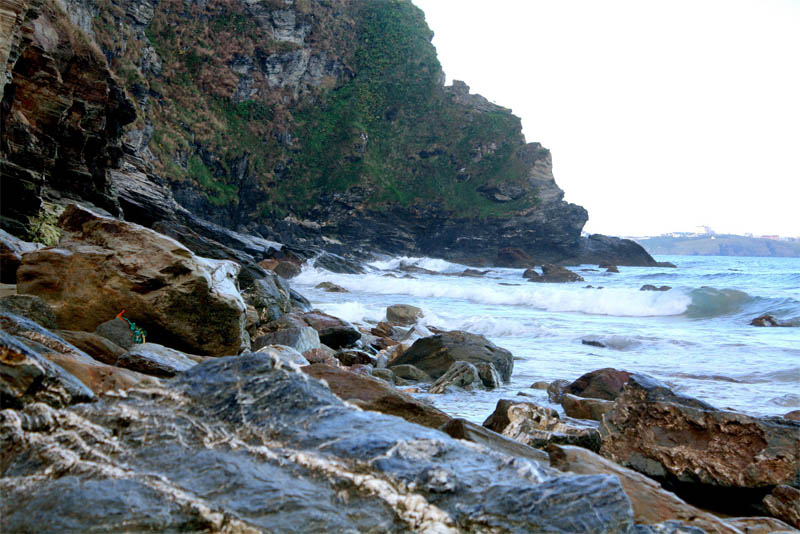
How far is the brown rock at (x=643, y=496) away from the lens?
1.97 metres

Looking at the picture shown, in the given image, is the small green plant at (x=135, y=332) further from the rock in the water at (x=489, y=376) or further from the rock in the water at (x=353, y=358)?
the rock in the water at (x=489, y=376)

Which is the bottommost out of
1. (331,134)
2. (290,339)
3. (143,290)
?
(290,339)

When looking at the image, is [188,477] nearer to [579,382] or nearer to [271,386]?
[271,386]

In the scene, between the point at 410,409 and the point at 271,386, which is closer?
the point at 271,386

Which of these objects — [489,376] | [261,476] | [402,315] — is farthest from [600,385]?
[402,315]

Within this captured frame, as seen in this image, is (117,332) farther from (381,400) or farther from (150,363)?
(381,400)

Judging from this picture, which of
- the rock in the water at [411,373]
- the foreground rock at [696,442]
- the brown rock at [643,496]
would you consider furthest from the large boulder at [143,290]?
the brown rock at [643,496]

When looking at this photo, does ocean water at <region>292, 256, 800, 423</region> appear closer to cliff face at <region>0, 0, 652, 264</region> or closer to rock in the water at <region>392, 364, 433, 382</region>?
rock in the water at <region>392, 364, 433, 382</region>

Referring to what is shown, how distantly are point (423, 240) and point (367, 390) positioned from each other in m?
54.2

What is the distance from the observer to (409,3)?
73.9 meters

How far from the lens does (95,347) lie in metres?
3.66

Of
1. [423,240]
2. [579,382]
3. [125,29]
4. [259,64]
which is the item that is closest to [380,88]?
[259,64]

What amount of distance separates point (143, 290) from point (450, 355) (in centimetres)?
369

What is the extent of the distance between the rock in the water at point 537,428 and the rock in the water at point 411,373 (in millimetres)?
2761
